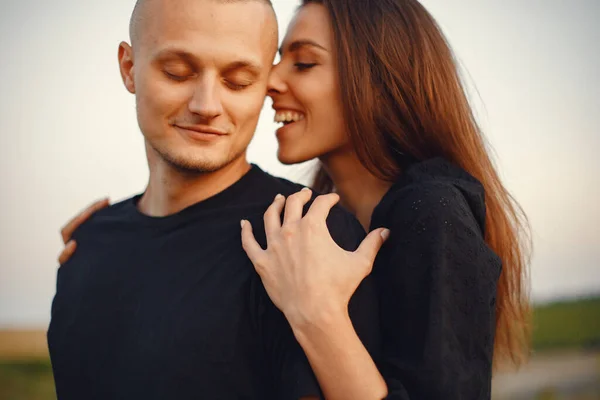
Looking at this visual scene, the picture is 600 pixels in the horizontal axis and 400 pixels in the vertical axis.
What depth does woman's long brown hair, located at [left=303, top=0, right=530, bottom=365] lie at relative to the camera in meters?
2.52

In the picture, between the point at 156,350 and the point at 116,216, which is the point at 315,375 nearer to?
the point at 156,350

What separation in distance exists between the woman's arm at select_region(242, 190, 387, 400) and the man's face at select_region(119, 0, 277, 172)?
337 mm

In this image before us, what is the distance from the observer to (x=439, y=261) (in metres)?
1.88

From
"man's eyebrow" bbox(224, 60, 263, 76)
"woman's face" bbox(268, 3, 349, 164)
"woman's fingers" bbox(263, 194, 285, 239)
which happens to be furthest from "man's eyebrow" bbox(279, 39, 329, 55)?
"woman's fingers" bbox(263, 194, 285, 239)

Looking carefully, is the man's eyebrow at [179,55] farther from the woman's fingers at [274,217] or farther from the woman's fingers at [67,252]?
the woman's fingers at [67,252]

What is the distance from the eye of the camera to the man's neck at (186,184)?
2176mm

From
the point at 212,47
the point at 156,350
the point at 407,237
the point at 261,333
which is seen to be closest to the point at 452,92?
the point at 407,237

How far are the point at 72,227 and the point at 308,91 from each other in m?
1.06

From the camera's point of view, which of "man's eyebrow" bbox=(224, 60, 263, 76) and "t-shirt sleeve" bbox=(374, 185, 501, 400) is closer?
"t-shirt sleeve" bbox=(374, 185, 501, 400)

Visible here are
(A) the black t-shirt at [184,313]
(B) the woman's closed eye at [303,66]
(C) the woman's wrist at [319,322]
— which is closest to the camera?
(C) the woman's wrist at [319,322]

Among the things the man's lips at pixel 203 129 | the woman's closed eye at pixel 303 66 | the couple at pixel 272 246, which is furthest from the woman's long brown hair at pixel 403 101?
the man's lips at pixel 203 129

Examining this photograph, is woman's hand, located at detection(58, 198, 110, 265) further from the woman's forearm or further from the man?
the woman's forearm

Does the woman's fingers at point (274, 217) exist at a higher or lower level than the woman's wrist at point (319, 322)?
higher

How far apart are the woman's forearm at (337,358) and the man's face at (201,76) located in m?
0.63
